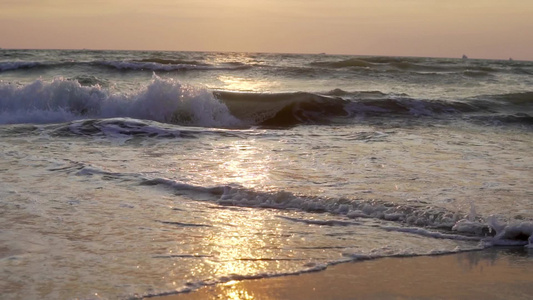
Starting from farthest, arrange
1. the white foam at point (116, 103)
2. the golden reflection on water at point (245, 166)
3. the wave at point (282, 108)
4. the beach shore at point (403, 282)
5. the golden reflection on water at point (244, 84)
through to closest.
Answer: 1. the golden reflection on water at point (244, 84)
2. the wave at point (282, 108)
3. the white foam at point (116, 103)
4. the golden reflection on water at point (245, 166)
5. the beach shore at point (403, 282)

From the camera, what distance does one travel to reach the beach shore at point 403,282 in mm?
3330

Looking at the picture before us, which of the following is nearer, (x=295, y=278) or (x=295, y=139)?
(x=295, y=278)

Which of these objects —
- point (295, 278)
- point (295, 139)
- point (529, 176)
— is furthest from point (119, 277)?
point (295, 139)

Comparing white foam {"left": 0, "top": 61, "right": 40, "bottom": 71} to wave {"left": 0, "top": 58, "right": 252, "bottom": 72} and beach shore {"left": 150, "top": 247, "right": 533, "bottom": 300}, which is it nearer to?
wave {"left": 0, "top": 58, "right": 252, "bottom": 72}

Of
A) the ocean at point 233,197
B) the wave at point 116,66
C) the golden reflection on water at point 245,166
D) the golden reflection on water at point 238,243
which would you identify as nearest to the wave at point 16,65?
the wave at point 116,66

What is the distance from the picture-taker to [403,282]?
11.6 feet

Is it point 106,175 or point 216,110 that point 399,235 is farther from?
point 216,110

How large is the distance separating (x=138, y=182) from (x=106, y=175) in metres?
0.49

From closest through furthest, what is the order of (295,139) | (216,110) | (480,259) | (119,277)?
(119,277) < (480,259) < (295,139) < (216,110)

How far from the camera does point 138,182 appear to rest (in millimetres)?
6000

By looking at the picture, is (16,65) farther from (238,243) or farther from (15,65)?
(238,243)

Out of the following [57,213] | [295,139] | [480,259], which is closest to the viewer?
[480,259]

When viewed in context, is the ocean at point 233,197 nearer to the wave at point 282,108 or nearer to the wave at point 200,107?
the wave at point 200,107

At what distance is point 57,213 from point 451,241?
2961 mm
